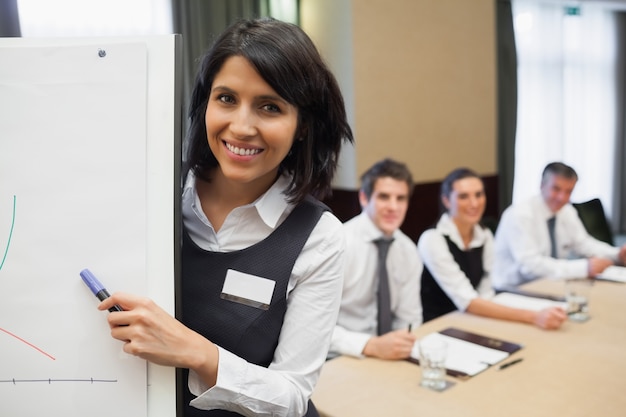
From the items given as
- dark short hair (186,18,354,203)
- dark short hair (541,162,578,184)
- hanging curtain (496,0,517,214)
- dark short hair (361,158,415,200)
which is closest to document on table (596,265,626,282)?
dark short hair (541,162,578,184)

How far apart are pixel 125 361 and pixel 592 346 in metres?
1.69

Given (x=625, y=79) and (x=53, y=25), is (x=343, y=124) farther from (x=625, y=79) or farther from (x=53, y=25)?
(x=625, y=79)

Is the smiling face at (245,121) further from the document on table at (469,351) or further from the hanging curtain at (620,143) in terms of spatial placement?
the hanging curtain at (620,143)

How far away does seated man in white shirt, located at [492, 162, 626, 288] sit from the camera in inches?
126

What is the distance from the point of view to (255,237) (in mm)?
1084

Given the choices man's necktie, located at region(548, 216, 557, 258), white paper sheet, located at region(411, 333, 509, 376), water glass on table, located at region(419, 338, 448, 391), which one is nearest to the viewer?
water glass on table, located at region(419, 338, 448, 391)

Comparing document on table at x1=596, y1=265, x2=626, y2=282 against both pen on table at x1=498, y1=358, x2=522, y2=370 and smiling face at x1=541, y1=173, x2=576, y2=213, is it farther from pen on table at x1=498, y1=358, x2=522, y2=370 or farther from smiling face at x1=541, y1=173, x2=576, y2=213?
pen on table at x1=498, y1=358, x2=522, y2=370

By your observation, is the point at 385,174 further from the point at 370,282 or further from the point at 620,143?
the point at 620,143

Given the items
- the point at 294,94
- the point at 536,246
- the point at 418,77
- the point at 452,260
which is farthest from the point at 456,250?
the point at 418,77

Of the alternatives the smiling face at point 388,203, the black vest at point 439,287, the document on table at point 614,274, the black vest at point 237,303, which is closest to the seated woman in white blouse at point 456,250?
the black vest at point 439,287

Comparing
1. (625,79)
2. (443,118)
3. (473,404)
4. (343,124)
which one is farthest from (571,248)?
(625,79)

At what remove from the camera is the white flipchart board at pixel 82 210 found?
3.06 ft

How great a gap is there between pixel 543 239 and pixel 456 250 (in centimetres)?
90

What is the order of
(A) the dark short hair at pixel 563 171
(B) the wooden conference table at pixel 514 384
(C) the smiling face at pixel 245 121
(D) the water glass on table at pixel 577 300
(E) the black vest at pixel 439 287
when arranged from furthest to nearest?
(A) the dark short hair at pixel 563 171, (E) the black vest at pixel 439 287, (D) the water glass on table at pixel 577 300, (B) the wooden conference table at pixel 514 384, (C) the smiling face at pixel 245 121
